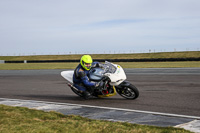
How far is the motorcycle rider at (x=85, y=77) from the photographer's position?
9633 millimetres

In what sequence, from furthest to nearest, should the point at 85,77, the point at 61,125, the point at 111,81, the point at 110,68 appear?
the point at 85,77, the point at 110,68, the point at 111,81, the point at 61,125

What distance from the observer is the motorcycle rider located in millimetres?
Result: 9633

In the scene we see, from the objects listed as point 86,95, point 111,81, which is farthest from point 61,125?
point 86,95

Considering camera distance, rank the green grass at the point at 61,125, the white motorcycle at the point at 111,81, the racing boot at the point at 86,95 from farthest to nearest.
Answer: the racing boot at the point at 86,95 → the white motorcycle at the point at 111,81 → the green grass at the point at 61,125

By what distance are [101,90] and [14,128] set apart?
441 cm

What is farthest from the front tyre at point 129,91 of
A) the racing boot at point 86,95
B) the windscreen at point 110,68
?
the racing boot at point 86,95

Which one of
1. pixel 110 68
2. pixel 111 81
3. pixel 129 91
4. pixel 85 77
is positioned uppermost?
pixel 110 68

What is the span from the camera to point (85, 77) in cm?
973

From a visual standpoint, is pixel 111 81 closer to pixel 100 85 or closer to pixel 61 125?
pixel 100 85

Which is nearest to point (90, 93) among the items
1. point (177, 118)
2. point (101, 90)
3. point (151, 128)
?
point (101, 90)

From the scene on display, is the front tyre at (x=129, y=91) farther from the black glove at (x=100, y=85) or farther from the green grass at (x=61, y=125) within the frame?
the green grass at (x=61, y=125)

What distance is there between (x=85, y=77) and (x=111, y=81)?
0.90 metres

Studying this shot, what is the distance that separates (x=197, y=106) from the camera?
316 inches

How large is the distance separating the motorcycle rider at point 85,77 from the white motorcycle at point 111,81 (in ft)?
0.41
